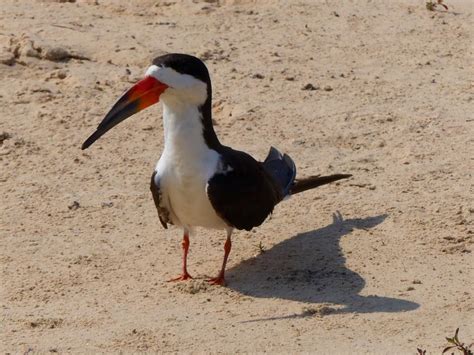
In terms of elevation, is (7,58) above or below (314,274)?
below

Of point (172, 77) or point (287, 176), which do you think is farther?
point (287, 176)

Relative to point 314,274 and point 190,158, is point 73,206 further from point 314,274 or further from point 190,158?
point 314,274

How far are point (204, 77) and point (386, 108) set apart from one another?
287 cm

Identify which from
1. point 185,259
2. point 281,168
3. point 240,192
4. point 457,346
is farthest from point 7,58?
point 457,346

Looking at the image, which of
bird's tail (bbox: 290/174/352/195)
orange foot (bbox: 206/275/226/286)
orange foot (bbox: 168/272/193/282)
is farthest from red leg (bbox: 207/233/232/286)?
bird's tail (bbox: 290/174/352/195)

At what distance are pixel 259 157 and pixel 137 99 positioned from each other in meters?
2.09

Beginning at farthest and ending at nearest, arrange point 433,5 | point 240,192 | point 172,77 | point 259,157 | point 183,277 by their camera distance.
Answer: point 433,5, point 259,157, point 183,277, point 240,192, point 172,77

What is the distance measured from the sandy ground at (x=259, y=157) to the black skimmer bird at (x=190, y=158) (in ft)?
1.48

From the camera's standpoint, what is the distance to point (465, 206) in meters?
8.61

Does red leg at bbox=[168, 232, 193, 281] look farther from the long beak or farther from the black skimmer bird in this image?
the long beak

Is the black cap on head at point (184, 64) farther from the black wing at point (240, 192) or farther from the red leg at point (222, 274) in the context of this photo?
the red leg at point (222, 274)

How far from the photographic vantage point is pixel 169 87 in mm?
7547

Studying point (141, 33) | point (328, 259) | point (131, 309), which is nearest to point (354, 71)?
Answer: point (141, 33)

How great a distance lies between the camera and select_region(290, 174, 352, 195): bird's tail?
8719 millimetres
